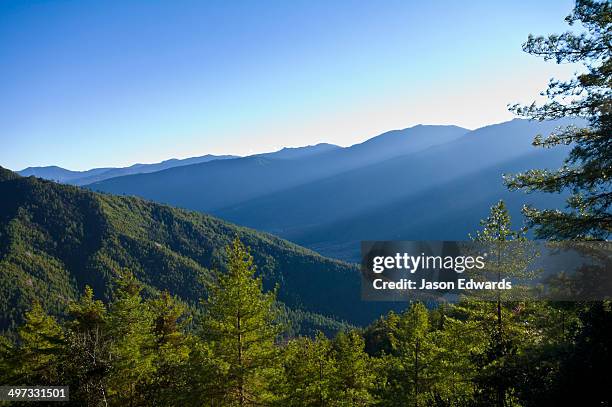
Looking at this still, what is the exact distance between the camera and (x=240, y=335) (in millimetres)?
17375

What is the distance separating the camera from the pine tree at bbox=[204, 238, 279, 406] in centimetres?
1669

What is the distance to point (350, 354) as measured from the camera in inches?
927

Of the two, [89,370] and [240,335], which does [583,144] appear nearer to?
[240,335]

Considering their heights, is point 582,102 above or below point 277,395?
above

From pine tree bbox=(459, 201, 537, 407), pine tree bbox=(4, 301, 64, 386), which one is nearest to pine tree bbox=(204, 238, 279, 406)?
pine tree bbox=(459, 201, 537, 407)

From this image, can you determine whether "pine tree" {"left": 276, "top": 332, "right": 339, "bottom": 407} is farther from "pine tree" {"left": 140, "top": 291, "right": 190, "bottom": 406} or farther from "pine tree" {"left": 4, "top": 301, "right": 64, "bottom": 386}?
"pine tree" {"left": 4, "top": 301, "right": 64, "bottom": 386}

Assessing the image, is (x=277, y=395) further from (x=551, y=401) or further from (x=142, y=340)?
(x=551, y=401)

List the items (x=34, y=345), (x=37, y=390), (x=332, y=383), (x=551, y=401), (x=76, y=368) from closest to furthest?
(x=551, y=401) → (x=76, y=368) → (x=332, y=383) → (x=37, y=390) → (x=34, y=345)

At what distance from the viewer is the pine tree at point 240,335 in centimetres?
1669

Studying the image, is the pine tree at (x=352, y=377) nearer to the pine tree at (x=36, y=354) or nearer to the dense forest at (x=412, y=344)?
the dense forest at (x=412, y=344)

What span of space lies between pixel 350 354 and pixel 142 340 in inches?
463

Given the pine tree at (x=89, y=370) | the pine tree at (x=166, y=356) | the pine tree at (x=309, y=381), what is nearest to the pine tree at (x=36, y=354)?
the pine tree at (x=166, y=356)

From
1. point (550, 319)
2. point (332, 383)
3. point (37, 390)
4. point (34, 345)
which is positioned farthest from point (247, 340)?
point (34, 345)

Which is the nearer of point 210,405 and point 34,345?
point 210,405
